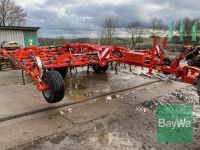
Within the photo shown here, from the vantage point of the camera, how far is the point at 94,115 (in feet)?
15.8

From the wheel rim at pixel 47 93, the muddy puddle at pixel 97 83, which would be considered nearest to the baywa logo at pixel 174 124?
the muddy puddle at pixel 97 83

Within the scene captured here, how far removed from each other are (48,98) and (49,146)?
1.42 m

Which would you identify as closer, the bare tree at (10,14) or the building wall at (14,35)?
the building wall at (14,35)

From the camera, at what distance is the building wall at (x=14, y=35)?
18.5 m

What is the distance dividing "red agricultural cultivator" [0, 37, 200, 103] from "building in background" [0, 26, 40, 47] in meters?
11.0

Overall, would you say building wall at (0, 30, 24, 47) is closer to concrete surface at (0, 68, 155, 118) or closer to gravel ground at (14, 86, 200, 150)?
concrete surface at (0, 68, 155, 118)

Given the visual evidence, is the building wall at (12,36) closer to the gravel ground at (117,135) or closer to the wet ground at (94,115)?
the wet ground at (94,115)

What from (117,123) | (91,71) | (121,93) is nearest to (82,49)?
(91,71)

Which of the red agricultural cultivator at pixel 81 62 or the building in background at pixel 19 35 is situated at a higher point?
the building in background at pixel 19 35

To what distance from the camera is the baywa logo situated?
3854mm

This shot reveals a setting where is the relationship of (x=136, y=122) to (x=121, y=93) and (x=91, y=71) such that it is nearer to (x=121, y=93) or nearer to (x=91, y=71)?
(x=121, y=93)

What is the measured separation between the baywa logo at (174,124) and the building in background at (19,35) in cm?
1588

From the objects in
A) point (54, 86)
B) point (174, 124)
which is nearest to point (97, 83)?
point (54, 86)

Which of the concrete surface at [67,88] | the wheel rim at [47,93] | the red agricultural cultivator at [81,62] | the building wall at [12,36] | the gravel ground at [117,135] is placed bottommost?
the gravel ground at [117,135]
